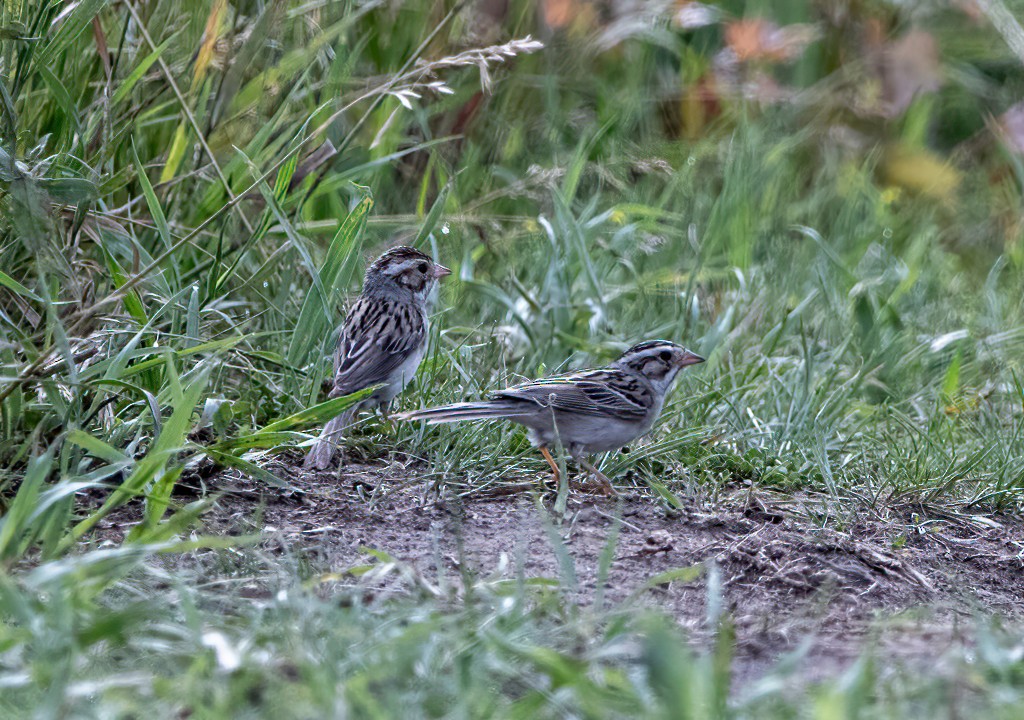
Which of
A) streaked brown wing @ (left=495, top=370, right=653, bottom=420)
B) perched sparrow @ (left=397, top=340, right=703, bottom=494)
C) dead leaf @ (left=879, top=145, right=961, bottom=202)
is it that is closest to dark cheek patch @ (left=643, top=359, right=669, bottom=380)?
perched sparrow @ (left=397, top=340, right=703, bottom=494)

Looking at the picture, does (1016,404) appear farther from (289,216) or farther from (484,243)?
(289,216)

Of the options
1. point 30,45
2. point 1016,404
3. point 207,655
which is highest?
point 30,45

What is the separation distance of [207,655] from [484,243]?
4.55 meters

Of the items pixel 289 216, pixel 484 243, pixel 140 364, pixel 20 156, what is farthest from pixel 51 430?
pixel 484 243

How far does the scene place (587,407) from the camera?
527cm

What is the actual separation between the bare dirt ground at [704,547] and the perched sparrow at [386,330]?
0.58 meters

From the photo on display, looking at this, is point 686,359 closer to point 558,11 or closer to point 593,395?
point 593,395

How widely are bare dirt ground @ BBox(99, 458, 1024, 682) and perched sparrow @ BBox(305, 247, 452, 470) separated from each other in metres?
0.58

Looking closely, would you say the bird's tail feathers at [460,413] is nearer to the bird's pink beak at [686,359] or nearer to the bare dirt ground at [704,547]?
the bare dirt ground at [704,547]

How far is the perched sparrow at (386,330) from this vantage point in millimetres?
5812

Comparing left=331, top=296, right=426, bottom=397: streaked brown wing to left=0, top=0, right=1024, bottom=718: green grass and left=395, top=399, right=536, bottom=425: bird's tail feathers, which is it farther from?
left=395, top=399, right=536, bottom=425: bird's tail feathers

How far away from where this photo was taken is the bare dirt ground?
3.91 meters

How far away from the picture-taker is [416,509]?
15.8ft

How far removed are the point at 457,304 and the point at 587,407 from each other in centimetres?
164
